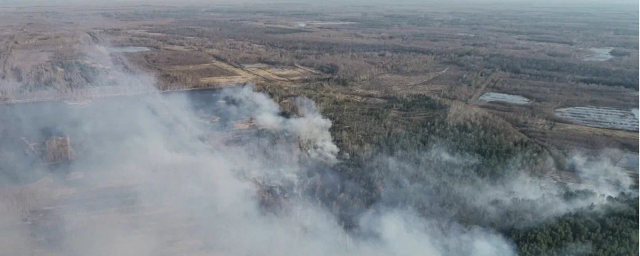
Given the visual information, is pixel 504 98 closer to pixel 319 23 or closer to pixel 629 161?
pixel 629 161

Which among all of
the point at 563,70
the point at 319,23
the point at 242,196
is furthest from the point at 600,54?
the point at 319,23

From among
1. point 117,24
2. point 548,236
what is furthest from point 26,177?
point 117,24

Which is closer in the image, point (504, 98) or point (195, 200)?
point (195, 200)

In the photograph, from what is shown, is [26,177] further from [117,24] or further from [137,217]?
[117,24]

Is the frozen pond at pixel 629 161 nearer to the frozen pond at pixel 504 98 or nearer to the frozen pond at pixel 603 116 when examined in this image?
the frozen pond at pixel 603 116

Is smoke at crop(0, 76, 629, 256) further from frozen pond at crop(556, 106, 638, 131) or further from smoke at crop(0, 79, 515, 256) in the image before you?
frozen pond at crop(556, 106, 638, 131)

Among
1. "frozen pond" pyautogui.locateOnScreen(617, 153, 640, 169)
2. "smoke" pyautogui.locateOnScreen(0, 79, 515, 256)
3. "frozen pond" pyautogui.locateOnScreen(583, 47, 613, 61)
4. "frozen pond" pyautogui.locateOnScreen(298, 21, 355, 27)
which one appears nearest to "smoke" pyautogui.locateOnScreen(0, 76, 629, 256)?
"smoke" pyautogui.locateOnScreen(0, 79, 515, 256)

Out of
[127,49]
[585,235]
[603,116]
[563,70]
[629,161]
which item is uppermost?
[127,49]

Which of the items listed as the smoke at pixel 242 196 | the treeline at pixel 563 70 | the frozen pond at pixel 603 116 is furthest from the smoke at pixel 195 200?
the treeline at pixel 563 70
